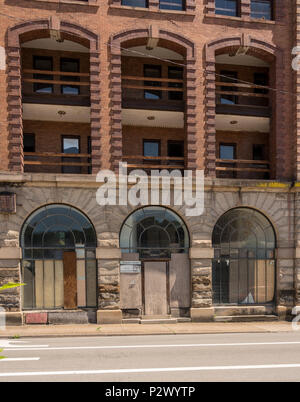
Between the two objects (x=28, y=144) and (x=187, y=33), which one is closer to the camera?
(x=187, y=33)

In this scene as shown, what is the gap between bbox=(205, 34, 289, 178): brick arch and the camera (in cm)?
1773

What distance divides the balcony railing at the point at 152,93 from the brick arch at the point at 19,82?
1.93 metres

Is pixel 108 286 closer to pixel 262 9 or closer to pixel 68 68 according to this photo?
pixel 68 68

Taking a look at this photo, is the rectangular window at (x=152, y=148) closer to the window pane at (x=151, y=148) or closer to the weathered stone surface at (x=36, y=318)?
the window pane at (x=151, y=148)

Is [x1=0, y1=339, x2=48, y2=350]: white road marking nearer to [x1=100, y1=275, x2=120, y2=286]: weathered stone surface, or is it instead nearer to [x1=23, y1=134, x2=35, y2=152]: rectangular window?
[x1=100, y1=275, x2=120, y2=286]: weathered stone surface

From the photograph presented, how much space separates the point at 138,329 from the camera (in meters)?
15.5

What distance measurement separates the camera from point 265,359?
34.4 ft

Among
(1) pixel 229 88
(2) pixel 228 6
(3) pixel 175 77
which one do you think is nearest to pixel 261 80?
(1) pixel 229 88

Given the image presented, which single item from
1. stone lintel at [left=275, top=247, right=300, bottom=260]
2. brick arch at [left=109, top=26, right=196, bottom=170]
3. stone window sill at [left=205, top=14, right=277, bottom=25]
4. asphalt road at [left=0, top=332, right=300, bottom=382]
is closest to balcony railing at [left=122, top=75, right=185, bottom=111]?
brick arch at [left=109, top=26, right=196, bottom=170]

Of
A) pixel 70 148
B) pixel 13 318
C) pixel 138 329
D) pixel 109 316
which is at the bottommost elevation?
pixel 138 329

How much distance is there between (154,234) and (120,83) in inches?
280

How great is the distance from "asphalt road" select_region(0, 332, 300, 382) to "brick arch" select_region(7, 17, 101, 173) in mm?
7622

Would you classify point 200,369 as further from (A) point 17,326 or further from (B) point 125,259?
(A) point 17,326

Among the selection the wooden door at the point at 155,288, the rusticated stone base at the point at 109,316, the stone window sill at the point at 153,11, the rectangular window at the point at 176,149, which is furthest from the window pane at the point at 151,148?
the rusticated stone base at the point at 109,316
